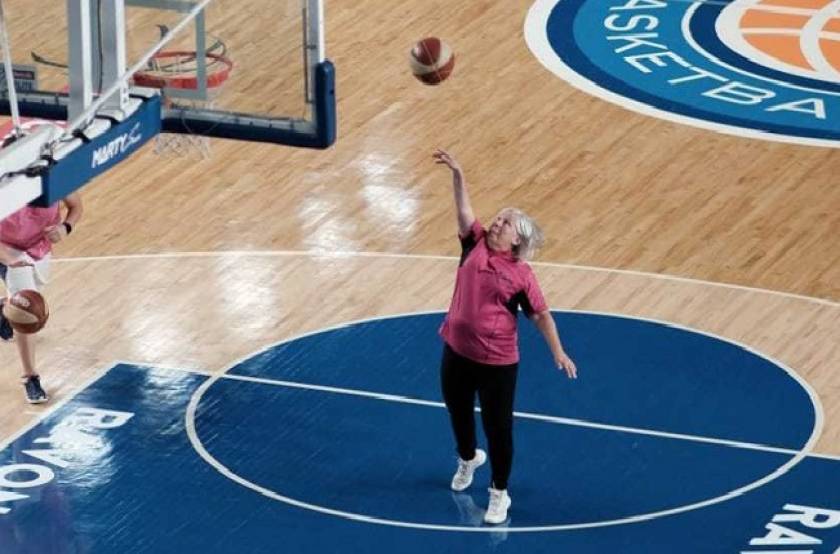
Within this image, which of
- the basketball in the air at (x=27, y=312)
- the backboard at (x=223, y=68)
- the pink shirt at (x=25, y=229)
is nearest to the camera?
the backboard at (x=223, y=68)

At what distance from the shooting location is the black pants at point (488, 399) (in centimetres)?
1455

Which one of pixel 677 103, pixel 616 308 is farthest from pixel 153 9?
pixel 677 103

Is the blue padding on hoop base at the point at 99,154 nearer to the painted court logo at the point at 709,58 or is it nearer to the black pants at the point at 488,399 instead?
the black pants at the point at 488,399

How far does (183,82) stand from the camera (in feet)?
48.7

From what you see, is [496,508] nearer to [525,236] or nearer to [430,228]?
[525,236]

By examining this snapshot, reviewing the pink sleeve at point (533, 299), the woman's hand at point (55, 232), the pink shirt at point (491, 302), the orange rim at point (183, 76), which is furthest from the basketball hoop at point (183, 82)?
the pink sleeve at point (533, 299)

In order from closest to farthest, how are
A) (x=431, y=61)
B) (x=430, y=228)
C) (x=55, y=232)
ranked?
(x=431, y=61), (x=55, y=232), (x=430, y=228)

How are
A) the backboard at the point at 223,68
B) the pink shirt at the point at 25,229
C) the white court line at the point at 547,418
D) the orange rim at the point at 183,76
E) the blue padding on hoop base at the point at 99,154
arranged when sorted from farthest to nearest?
the pink shirt at the point at 25,229 → the white court line at the point at 547,418 → the backboard at the point at 223,68 → the orange rim at the point at 183,76 → the blue padding on hoop base at the point at 99,154

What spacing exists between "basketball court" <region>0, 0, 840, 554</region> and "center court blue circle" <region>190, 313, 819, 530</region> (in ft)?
0.08

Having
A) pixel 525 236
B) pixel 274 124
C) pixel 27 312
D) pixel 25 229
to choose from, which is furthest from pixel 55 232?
pixel 525 236

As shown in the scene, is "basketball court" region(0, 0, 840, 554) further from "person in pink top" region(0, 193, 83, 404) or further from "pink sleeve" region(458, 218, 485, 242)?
"pink sleeve" region(458, 218, 485, 242)

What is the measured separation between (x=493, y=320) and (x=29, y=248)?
3.82 metres

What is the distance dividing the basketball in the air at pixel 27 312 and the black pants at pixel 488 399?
2.65 m

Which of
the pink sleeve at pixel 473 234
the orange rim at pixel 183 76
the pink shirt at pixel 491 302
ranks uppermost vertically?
the orange rim at pixel 183 76
